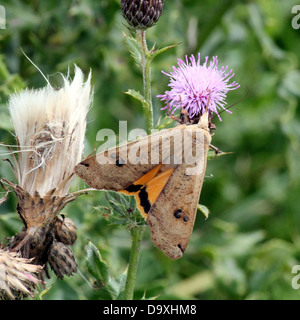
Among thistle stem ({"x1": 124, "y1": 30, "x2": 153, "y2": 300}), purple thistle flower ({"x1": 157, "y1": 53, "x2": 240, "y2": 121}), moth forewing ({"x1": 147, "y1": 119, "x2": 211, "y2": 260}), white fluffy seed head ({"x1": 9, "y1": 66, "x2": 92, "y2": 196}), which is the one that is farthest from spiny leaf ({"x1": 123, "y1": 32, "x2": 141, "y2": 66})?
moth forewing ({"x1": 147, "y1": 119, "x2": 211, "y2": 260})

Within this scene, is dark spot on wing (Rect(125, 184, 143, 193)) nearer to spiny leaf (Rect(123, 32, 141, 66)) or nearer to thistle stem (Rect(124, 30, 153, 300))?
thistle stem (Rect(124, 30, 153, 300))

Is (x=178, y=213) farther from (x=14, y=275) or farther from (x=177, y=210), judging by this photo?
(x=14, y=275)

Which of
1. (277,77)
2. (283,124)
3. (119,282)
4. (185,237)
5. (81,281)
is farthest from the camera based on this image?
(277,77)

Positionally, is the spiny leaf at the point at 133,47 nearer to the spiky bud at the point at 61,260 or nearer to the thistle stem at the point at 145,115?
the thistle stem at the point at 145,115

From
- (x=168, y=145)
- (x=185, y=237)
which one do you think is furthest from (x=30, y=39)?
(x=185, y=237)

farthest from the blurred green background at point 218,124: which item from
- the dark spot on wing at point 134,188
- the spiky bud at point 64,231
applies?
the dark spot on wing at point 134,188

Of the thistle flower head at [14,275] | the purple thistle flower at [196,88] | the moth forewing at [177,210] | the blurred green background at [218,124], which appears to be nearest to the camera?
the thistle flower head at [14,275]

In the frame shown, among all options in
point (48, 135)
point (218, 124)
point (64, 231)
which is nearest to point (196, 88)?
point (48, 135)
